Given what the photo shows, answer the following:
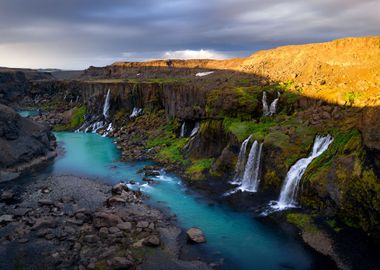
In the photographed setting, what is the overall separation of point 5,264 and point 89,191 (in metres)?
15.0

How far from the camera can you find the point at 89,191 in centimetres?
3903

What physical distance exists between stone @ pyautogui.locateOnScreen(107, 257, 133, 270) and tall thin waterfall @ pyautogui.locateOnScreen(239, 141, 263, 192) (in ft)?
56.0

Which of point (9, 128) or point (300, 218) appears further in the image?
point (9, 128)

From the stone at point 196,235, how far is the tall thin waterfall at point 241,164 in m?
12.6

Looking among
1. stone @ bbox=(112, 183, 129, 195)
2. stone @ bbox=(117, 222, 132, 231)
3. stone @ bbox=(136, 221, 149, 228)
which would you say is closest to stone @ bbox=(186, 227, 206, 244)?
stone @ bbox=(136, 221, 149, 228)

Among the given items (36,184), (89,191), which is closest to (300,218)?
(89,191)

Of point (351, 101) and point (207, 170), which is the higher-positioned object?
point (351, 101)

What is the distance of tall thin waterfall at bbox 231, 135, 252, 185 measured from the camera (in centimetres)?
4050

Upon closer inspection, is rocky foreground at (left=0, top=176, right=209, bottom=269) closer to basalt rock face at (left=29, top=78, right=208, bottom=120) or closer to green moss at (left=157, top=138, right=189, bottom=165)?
green moss at (left=157, top=138, right=189, bottom=165)

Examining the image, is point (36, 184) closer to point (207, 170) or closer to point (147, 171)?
point (147, 171)

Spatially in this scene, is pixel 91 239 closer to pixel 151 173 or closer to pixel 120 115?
pixel 151 173

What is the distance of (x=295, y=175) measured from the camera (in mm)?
34125

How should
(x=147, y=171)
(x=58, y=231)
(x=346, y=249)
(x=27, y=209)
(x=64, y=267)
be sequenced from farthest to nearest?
(x=147, y=171) → (x=27, y=209) → (x=58, y=231) → (x=346, y=249) → (x=64, y=267)

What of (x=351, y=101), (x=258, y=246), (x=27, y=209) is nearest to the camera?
(x=258, y=246)
